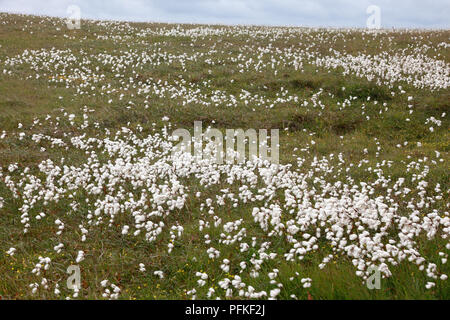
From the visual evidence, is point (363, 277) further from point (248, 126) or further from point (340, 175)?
point (248, 126)

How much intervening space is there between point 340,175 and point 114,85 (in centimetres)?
1456

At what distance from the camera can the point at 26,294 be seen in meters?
6.43

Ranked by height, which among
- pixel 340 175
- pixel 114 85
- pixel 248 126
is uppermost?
pixel 114 85

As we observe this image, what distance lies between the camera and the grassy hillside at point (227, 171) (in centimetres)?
644

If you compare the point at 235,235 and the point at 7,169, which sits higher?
the point at 7,169

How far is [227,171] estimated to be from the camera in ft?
36.3

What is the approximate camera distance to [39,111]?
56.6ft

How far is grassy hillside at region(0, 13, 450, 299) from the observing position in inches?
254

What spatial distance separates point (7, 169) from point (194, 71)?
12692mm

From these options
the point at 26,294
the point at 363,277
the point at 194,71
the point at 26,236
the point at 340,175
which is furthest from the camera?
Answer: the point at 194,71

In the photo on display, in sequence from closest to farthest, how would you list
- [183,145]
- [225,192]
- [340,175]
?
[225,192], [340,175], [183,145]

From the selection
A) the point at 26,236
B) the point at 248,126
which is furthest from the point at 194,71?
the point at 26,236
